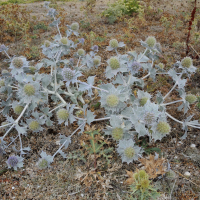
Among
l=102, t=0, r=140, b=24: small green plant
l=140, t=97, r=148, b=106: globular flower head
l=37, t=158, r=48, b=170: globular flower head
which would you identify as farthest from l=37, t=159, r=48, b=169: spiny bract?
l=102, t=0, r=140, b=24: small green plant

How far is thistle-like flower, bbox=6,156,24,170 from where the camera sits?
2133 mm

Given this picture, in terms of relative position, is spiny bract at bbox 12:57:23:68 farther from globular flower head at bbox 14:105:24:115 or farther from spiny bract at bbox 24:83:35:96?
globular flower head at bbox 14:105:24:115

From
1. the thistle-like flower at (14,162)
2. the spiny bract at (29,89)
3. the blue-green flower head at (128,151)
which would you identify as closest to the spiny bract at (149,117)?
the blue-green flower head at (128,151)

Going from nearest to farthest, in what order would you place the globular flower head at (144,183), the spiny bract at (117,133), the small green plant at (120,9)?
the globular flower head at (144,183)
the spiny bract at (117,133)
the small green plant at (120,9)

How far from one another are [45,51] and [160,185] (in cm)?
237

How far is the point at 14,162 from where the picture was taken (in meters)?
2.15

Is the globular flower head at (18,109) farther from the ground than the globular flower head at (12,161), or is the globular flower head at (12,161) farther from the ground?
the globular flower head at (18,109)

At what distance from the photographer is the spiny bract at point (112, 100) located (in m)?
2.09

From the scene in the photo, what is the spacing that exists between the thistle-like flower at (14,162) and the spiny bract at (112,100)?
122 cm

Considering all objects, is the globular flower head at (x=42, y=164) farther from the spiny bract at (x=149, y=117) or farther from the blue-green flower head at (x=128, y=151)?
the spiny bract at (x=149, y=117)

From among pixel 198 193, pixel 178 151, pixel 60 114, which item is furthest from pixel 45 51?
pixel 198 193

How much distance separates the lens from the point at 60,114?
2.26 metres

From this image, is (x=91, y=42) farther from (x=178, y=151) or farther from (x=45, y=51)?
(x=178, y=151)

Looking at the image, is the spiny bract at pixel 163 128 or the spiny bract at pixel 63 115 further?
the spiny bract at pixel 63 115
